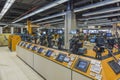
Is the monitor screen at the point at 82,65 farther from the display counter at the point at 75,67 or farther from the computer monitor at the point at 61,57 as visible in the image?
the computer monitor at the point at 61,57

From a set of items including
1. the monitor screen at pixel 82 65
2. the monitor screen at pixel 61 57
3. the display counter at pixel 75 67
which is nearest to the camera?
the display counter at pixel 75 67

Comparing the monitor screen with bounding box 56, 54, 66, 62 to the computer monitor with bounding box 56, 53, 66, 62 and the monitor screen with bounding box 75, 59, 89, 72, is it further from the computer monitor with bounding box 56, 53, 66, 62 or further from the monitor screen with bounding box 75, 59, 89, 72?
the monitor screen with bounding box 75, 59, 89, 72

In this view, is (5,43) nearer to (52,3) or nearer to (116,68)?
(52,3)

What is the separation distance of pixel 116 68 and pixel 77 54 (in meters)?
0.77

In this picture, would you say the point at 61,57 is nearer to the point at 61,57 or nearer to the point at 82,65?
the point at 61,57

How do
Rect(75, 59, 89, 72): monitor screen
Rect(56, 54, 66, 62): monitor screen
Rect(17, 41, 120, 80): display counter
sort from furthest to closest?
Rect(56, 54, 66, 62): monitor screen, Rect(75, 59, 89, 72): monitor screen, Rect(17, 41, 120, 80): display counter

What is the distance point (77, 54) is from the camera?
263 cm

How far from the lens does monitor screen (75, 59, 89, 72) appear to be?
2.21m

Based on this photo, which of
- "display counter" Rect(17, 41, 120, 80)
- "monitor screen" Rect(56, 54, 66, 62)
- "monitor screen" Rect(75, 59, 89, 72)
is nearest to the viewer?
"display counter" Rect(17, 41, 120, 80)

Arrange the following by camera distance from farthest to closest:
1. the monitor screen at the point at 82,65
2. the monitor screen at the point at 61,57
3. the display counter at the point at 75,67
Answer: the monitor screen at the point at 61,57 → the monitor screen at the point at 82,65 → the display counter at the point at 75,67

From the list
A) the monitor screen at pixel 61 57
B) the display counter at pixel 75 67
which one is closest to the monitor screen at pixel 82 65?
the display counter at pixel 75 67

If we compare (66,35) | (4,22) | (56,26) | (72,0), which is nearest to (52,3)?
(72,0)

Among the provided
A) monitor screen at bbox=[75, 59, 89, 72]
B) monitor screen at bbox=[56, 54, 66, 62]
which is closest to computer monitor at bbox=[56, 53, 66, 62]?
monitor screen at bbox=[56, 54, 66, 62]

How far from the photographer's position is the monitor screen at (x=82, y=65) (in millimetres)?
2205
